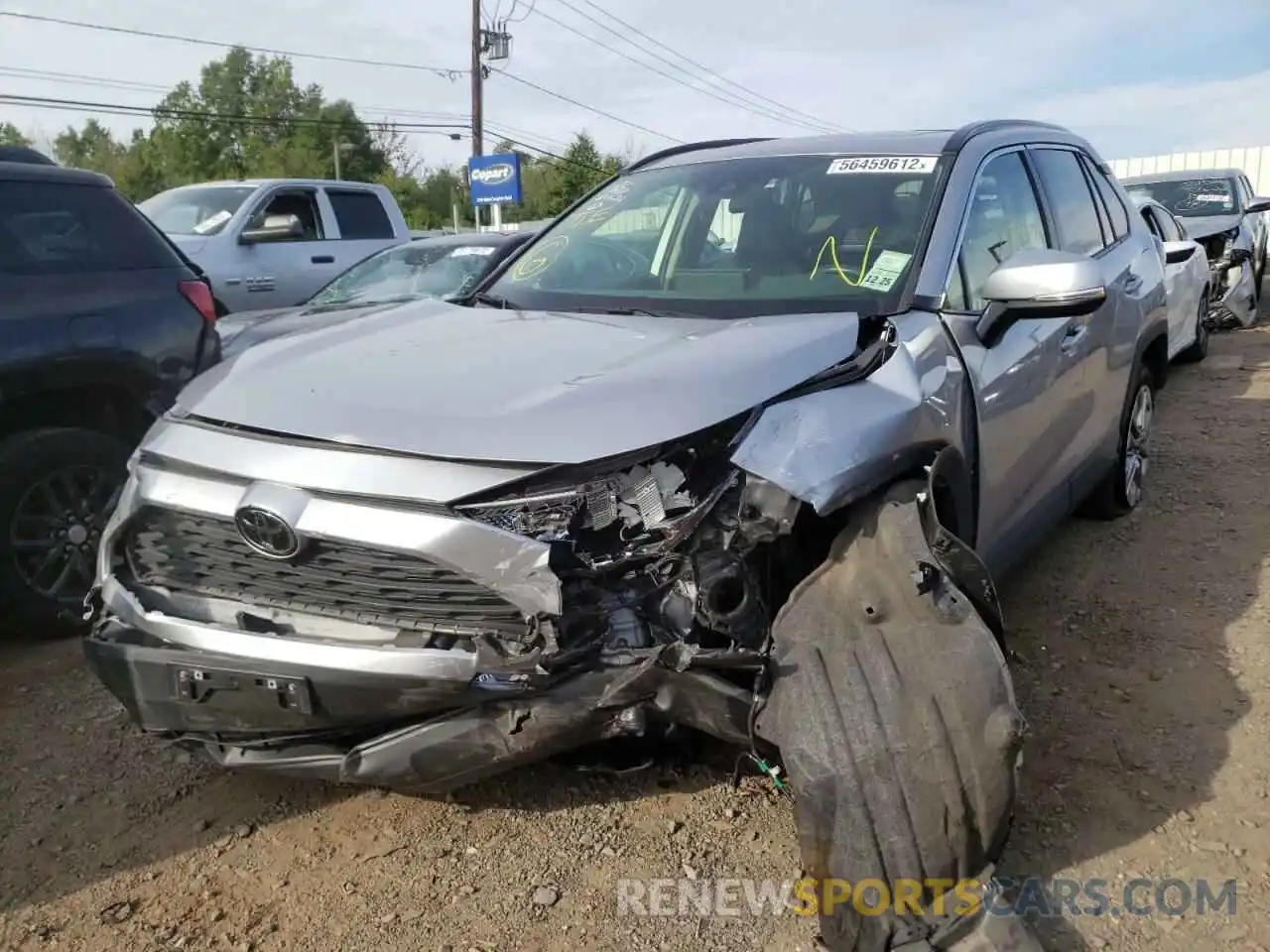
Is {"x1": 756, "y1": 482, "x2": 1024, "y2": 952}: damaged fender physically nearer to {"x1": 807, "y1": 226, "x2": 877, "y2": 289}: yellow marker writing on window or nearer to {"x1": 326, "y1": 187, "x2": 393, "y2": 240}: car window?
{"x1": 807, "y1": 226, "x2": 877, "y2": 289}: yellow marker writing on window

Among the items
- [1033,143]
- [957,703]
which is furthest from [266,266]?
[957,703]

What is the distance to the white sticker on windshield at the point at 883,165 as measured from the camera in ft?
11.3

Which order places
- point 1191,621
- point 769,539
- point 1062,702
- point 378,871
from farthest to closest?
1. point 1191,621
2. point 1062,702
3. point 378,871
4. point 769,539

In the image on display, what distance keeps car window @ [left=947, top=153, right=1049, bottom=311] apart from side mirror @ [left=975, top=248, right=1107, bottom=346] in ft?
0.56

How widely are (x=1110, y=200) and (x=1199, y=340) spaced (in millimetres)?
5094

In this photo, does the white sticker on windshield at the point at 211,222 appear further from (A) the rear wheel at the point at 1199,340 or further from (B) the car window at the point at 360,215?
(A) the rear wheel at the point at 1199,340

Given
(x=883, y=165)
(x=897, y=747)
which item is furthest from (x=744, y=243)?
(x=897, y=747)

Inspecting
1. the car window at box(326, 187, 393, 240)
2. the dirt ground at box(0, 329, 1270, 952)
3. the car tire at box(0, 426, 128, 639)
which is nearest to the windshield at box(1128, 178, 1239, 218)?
the car window at box(326, 187, 393, 240)

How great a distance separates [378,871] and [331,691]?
1.93ft

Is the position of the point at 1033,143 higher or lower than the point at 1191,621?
higher

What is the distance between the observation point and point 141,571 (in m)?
2.72

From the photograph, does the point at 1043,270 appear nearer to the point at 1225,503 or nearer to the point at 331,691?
the point at 331,691

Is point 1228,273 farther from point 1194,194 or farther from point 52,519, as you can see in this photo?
point 52,519

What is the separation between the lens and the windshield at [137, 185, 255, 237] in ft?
31.5
